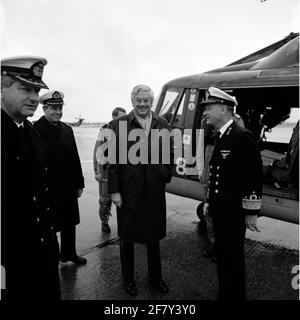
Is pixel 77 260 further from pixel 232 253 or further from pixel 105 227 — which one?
pixel 232 253

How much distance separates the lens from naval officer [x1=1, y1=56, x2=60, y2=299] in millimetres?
1705

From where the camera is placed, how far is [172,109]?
5188 mm

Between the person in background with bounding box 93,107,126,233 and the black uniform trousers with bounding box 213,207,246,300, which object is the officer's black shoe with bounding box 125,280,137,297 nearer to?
the black uniform trousers with bounding box 213,207,246,300

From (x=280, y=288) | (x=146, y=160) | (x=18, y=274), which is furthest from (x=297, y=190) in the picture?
(x=18, y=274)

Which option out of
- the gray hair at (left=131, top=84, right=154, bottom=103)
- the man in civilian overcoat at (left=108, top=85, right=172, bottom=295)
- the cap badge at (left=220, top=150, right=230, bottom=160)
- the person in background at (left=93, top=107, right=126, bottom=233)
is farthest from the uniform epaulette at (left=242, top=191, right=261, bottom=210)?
the person in background at (left=93, top=107, right=126, bottom=233)

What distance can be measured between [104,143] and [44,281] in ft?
8.61

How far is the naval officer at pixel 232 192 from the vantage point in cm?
247

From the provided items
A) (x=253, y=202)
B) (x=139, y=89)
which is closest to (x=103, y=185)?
(x=139, y=89)

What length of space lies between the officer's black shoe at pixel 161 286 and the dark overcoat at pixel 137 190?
487 mm

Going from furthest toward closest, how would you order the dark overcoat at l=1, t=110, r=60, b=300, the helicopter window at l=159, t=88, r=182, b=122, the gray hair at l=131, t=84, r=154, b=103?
the helicopter window at l=159, t=88, r=182, b=122
the gray hair at l=131, t=84, r=154, b=103
the dark overcoat at l=1, t=110, r=60, b=300

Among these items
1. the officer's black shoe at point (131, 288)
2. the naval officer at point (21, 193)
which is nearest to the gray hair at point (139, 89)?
the naval officer at point (21, 193)

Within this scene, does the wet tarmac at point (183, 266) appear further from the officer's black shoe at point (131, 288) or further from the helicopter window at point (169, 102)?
the helicopter window at point (169, 102)

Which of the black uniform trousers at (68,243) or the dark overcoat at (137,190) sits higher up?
the dark overcoat at (137,190)

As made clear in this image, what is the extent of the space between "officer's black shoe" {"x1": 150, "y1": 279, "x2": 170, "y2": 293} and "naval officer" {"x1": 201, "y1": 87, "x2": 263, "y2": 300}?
0.63 metres
